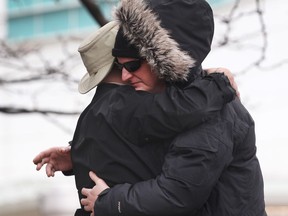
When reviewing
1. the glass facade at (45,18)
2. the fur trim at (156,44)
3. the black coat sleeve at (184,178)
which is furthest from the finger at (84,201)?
the glass facade at (45,18)

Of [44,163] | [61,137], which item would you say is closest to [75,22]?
[61,137]

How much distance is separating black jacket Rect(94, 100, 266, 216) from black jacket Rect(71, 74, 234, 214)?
0.05m

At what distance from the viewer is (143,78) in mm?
2422

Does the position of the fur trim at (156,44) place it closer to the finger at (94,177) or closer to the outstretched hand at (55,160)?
the finger at (94,177)

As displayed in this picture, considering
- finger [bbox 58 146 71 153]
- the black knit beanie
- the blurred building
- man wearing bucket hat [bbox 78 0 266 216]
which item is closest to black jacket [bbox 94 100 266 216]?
man wearing bucket hat [bbox 78 0 266 216]

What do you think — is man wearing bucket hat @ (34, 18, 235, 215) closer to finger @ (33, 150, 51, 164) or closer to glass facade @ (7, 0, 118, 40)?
finger @ (33, 150, 51, 164)

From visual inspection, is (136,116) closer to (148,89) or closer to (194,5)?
(148,89)

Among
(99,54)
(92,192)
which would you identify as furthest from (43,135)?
(92,192)

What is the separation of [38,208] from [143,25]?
23.3ft

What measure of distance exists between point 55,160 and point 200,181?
2.51ft

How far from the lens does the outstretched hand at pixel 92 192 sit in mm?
2383

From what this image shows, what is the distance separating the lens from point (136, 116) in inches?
91.7

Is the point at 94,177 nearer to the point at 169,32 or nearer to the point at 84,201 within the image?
the point at 84,201

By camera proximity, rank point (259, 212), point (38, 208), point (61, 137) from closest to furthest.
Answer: point (259, 212) < point (38, 208) < point (61, 137)
